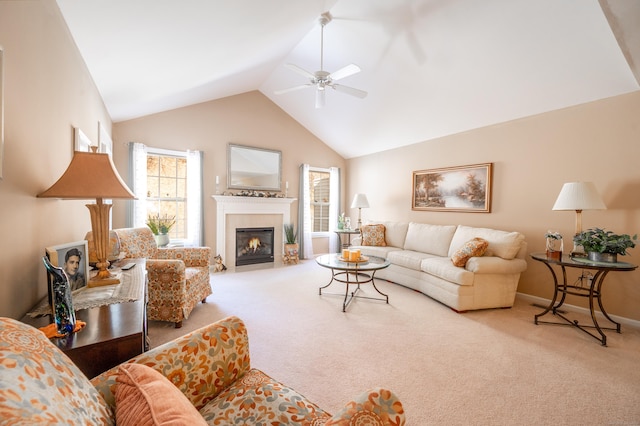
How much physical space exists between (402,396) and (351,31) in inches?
154

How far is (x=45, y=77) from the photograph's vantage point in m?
1.65

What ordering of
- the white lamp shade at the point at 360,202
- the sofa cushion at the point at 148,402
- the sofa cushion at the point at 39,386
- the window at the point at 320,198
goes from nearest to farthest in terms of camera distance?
the sofa cushion at the point at 39,386, the sofa cushion at the point at 148,402, the white lamp shade at the point at 360,202, the window at the point at 320,198

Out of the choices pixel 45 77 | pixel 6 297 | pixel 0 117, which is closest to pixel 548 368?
pixel 6 297

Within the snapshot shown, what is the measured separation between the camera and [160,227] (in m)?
4.37

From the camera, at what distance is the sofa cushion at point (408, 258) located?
13.2 feet

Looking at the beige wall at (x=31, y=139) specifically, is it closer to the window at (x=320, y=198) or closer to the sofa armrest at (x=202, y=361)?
the sofa armrest at (x=202, y=361)

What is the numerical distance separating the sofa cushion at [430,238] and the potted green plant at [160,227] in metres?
3.93

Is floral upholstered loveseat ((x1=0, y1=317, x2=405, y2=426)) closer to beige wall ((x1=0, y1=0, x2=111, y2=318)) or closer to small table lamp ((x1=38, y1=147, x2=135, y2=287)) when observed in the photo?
beige wall ((x1=0, y1=0, x2=111, y2=318))

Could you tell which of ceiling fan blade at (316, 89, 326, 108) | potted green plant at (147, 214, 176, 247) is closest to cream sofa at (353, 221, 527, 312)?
ceiling fan blade at (316, 89, 326, 108)

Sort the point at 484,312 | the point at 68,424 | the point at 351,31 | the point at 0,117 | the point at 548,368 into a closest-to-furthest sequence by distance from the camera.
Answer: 1. the point at 68,424
2. the point at 0,117
3. the point at 548,368
4. the point at 484,312
5. the point at 351,31

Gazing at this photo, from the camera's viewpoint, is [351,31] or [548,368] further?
[351,31]

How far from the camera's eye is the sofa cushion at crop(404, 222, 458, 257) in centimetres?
430

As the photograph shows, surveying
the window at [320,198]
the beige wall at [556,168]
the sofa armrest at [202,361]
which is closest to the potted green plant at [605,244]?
the beige wall at [556,168]

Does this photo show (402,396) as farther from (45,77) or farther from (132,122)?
(132,122)
